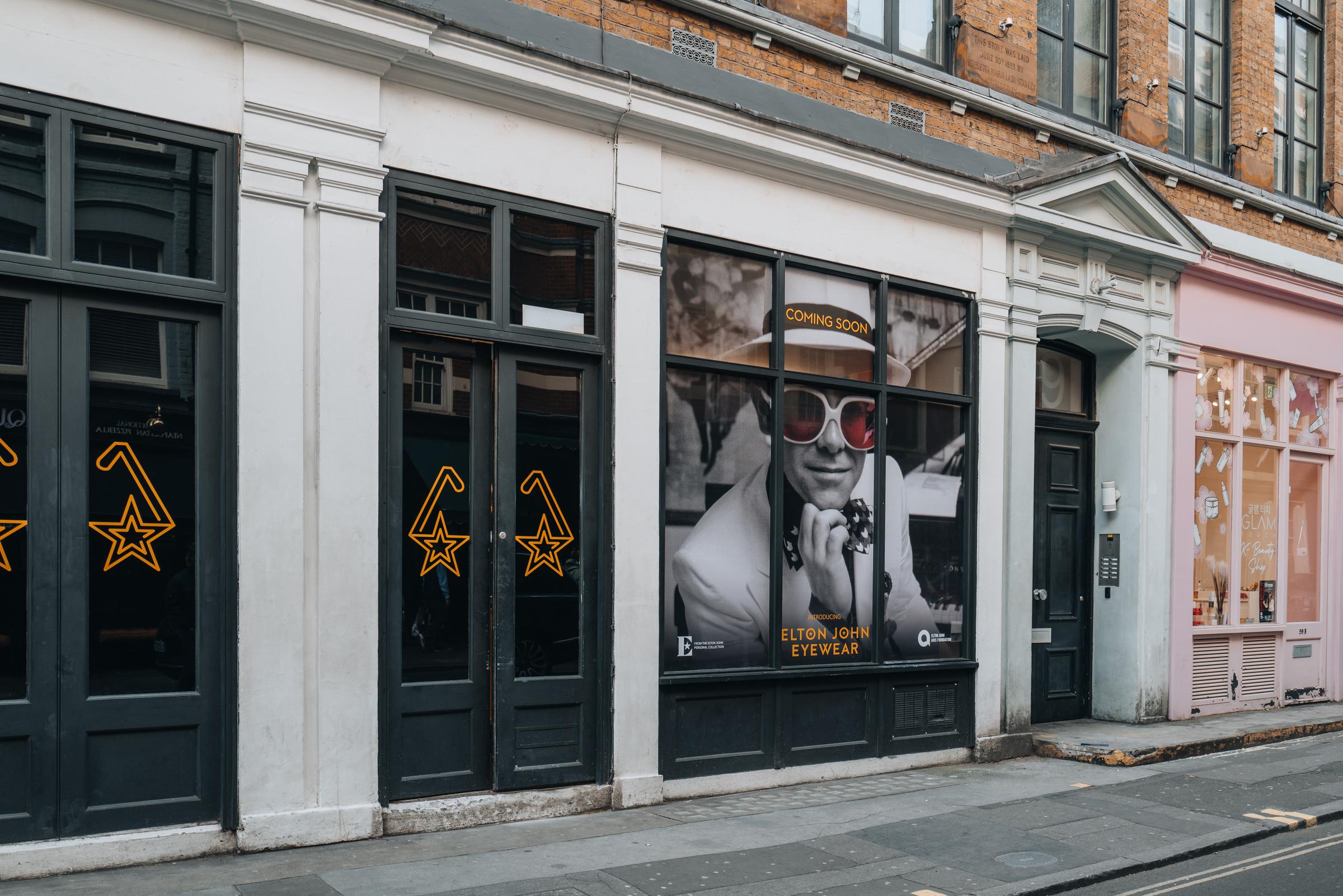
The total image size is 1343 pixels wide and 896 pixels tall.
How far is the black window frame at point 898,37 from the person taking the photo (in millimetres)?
9750

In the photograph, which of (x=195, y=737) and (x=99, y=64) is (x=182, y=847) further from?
(x=99, y=64)

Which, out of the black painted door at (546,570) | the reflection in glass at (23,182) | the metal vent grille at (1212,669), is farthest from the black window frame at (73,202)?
the metal vent grille at (1212,669)

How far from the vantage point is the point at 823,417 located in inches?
355

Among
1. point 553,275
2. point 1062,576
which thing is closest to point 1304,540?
point 1062,576

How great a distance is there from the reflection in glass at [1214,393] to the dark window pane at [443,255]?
8234 mm

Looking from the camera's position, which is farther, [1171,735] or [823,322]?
[1171,735]

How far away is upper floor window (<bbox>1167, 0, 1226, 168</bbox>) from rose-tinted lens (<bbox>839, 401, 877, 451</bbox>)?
5887mm

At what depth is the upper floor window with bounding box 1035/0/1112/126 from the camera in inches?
443

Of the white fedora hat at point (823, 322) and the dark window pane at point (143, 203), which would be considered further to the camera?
the white fedora hat at point (823, 322)

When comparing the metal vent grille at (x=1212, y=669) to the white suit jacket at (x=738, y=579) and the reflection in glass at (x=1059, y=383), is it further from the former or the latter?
the white suit jacket at (x=738, y=579)

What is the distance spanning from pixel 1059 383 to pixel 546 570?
6508 millimetres

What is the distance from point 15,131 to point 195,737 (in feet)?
10.8

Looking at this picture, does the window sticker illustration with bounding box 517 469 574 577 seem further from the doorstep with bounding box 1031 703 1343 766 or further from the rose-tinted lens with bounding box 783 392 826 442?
the doorstep with bounding box 1031 703 1343 766

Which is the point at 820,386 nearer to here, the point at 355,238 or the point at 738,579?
the point at 738,579
